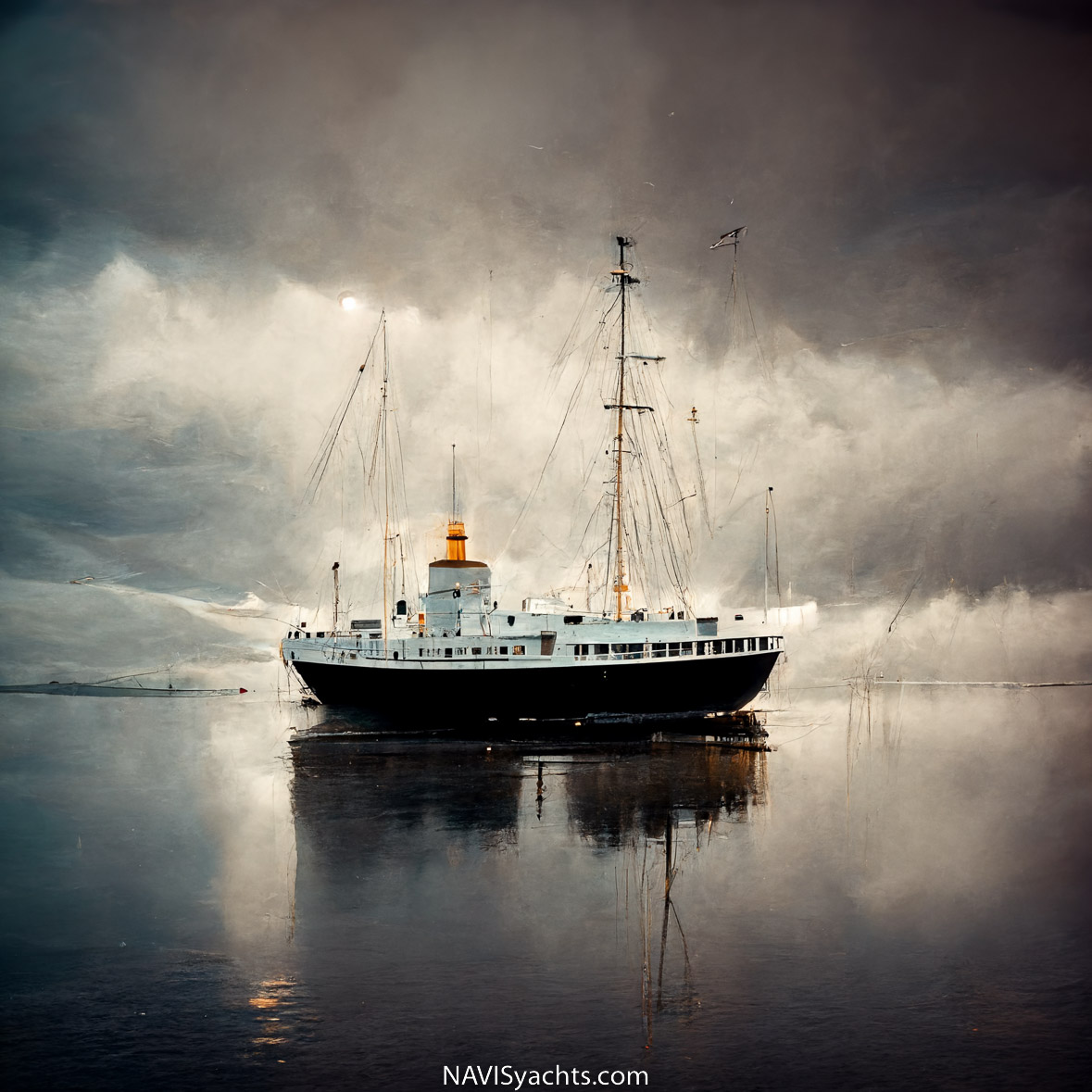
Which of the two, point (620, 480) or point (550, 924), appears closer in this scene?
point (550, 924)

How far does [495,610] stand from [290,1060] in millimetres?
20534

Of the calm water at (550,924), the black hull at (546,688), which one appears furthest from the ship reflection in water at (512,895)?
the black hull at (546,688)

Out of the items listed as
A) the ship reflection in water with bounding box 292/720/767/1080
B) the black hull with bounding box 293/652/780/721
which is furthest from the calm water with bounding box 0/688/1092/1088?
the black hull with bounding box 293/652/780/721

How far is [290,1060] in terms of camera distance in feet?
24.3

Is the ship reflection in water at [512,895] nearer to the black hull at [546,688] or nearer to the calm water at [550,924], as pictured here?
the calm water at [550,924]

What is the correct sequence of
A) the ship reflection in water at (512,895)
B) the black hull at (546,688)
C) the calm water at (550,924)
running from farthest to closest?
the black hull at (546,688), the ship reflection in water at (512,895), the calm water at (550,924)

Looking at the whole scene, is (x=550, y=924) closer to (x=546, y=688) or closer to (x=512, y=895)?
(x=512, y=895)

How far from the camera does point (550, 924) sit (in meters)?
10.5

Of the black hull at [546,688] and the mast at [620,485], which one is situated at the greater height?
the mast at [620,485]

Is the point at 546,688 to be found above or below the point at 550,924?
above

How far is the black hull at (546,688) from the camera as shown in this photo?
27.1 m

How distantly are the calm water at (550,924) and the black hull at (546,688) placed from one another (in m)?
6.13

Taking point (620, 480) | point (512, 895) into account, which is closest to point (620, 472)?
point (620, 480)

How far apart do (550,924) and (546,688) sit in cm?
1671
